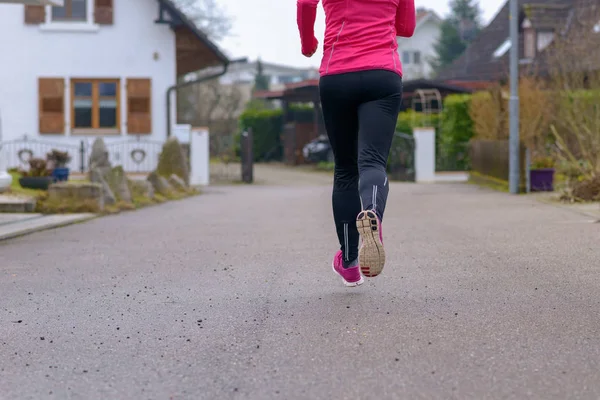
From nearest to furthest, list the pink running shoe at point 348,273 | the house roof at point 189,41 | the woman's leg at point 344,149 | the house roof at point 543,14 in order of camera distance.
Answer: the woman's leg at point 344,149, the pink running shoe at point 348,273, the house roof at point 189,41, the house roof at point 543,14

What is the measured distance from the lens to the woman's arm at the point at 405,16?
17.6 feet

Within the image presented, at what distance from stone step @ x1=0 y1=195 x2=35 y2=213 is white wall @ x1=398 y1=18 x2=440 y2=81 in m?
66.5

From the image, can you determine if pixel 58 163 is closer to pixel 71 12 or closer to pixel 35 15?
pixel 35 15

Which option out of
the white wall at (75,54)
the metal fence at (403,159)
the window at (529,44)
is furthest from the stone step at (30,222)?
the window at (529,44)

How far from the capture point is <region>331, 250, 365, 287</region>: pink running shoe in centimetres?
565

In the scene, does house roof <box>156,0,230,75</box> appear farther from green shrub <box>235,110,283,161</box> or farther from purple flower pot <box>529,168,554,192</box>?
green shrub <box>235,110,283,161</box>

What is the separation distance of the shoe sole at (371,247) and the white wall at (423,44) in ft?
242

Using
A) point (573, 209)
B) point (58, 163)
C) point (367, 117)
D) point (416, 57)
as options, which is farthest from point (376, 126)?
point (416, 57)

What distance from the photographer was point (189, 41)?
25.6 meters

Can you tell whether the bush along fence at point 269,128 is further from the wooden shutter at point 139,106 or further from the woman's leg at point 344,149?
the woman's leg at point 344,149

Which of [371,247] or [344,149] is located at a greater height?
[344,149]

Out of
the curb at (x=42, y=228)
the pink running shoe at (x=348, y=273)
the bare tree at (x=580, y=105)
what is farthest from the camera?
the bare tree at (x=580, y=105)

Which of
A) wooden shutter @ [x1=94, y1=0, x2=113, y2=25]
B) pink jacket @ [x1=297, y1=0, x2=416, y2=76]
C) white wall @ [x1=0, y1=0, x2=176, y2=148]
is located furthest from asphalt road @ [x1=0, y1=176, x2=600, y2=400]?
wooden shutter @ [x1=94, y1=0, x2=113, y2=25]

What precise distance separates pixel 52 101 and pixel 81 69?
3.45 feet
